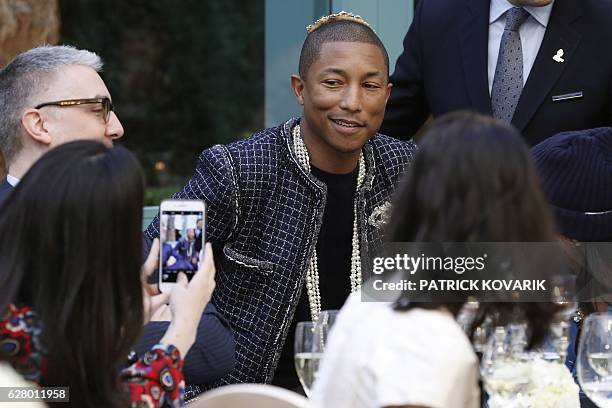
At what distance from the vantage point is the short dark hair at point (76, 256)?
208 centimetres

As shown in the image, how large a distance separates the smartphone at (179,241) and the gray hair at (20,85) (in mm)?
860

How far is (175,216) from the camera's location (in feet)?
8.20

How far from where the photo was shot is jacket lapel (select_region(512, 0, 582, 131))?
147 inches

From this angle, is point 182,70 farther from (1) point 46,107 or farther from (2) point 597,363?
(2) point 597,363

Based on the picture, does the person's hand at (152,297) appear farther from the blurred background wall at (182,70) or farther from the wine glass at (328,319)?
the blurred background wall at (182,70)

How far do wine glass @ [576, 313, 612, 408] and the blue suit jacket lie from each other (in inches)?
51.1

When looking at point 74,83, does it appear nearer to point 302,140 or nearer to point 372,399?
point 302,140

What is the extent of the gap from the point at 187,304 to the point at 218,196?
0.87 m

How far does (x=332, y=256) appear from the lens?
3299mm

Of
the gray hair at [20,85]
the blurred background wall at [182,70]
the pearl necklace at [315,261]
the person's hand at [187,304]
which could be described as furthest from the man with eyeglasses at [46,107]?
the blurred background wall at [182,70]

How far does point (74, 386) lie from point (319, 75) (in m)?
1.53

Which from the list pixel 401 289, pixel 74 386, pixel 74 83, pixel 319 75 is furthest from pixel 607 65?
pixel 74 386

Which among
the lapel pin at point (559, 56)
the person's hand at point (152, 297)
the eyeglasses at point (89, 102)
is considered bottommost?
the person's hand at point (152, 297)

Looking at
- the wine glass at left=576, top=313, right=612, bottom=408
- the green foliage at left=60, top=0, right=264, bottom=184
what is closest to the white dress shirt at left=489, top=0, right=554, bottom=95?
the wine glass at left=576, top=313, right=612, bottom=408
